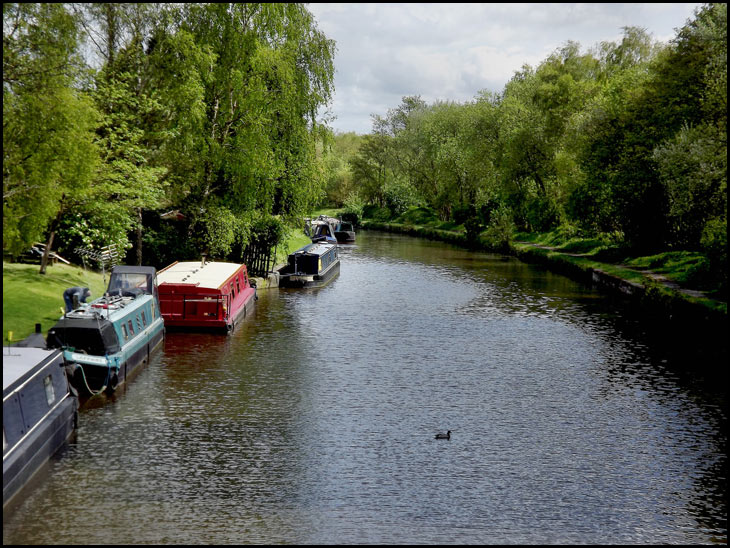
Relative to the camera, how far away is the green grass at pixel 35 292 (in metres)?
24.8

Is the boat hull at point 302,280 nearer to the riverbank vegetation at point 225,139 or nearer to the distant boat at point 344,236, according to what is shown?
the riverbank vegetation at point 225,139

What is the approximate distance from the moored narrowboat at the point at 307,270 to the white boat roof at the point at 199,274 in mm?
10806

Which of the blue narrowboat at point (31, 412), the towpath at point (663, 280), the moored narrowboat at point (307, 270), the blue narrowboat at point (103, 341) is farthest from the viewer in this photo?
the moored narrowboat at point (307, 270)

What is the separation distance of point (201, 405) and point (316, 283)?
25.0m

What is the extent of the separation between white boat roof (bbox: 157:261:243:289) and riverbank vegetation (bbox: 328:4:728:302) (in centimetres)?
2153

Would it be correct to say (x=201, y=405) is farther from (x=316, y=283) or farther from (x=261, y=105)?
(x=316, y=283)

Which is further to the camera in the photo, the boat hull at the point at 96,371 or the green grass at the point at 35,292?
the green grass at the point at 35,292

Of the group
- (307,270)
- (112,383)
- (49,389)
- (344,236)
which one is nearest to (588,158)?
(307,270)

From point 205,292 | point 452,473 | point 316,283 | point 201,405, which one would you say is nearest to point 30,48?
point 205,292

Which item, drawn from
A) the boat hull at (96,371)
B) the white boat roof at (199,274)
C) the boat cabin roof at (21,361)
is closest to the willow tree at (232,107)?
the white boat roof at (199,274)

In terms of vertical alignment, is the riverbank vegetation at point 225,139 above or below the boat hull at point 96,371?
above

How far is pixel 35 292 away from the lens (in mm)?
28484

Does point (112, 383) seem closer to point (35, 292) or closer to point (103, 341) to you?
point (103, 341)

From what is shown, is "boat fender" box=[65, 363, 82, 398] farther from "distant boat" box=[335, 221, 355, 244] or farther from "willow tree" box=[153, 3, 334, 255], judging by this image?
"distant boat" box=[335, 221, 355, 244]
